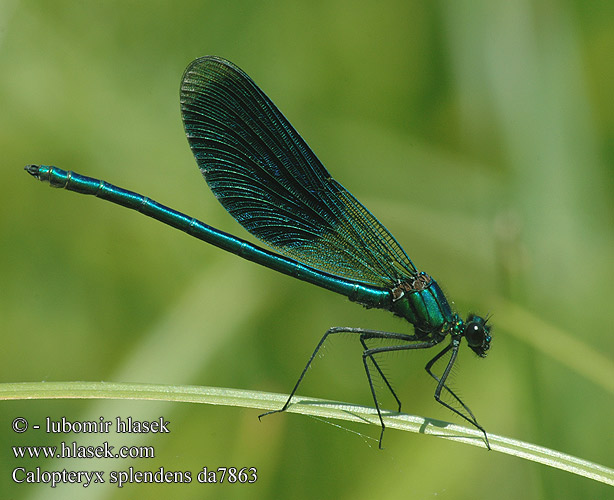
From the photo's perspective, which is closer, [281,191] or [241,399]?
[241,399]

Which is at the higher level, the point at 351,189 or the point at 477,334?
the point at 351,189

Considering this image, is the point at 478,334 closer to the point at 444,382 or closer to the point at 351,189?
the point at 444,382

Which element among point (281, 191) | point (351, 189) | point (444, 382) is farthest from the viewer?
point (351, 189)

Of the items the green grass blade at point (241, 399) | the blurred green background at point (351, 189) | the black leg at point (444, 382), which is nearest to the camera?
the green grass blade at point (241, 399)

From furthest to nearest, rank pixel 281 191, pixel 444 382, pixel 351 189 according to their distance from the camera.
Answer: pixel 351 189
pixel 281 191
pixel 444 382

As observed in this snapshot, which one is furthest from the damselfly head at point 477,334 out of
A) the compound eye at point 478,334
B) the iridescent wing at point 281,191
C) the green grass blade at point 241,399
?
the green grass blade at point 241,399

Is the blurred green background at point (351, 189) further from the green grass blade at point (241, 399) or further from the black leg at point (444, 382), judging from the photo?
the green grass blade at point (241, 399)

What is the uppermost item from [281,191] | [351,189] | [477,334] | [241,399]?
[351,189]

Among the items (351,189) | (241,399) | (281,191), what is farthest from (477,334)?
(351,189)

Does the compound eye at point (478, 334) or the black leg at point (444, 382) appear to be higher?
the compound eye at point (478, 334)
